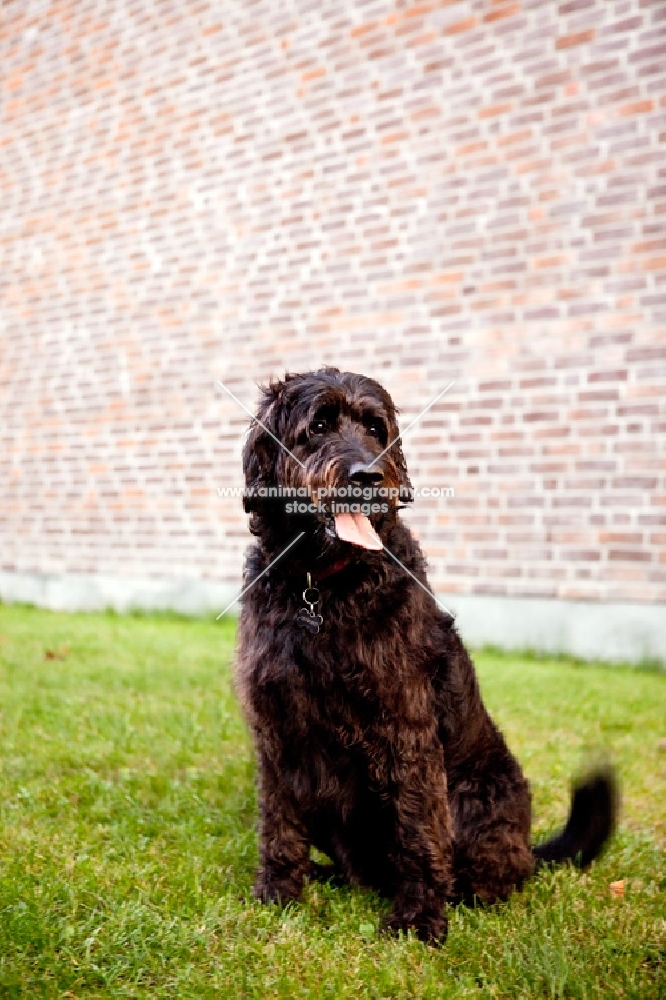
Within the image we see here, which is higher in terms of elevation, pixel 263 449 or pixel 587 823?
pixel 263 449

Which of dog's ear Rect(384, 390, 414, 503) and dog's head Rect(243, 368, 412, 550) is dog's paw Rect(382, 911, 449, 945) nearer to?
dog's head Rect(243, 368, 412, 550)

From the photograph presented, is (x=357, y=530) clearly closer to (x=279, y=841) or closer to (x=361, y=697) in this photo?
(x=361, y=697)

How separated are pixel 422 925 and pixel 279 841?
515 mm

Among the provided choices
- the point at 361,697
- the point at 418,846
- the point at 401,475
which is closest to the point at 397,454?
the point at 401,475

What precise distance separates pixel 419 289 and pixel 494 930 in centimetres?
483

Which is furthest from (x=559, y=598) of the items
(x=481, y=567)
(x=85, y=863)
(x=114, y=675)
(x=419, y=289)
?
(x=85, y=863)

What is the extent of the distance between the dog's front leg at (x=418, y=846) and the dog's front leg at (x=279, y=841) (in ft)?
1.12

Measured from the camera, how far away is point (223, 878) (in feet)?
9.27

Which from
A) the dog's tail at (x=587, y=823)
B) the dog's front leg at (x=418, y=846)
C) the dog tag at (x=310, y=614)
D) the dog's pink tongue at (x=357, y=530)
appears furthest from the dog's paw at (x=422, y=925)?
the dog's pink tongue at (x=357, y=530)

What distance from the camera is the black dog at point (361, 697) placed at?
2523 mm

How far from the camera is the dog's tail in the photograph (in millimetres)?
2787

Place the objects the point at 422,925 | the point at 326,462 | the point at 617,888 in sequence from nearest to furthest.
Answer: the point at 422,925 → the point at 326,462 → the point at 617,888

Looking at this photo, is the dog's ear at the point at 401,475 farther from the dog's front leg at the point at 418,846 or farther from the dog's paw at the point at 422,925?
the dog's paw at the point at 422,925

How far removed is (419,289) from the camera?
631 centimetres
